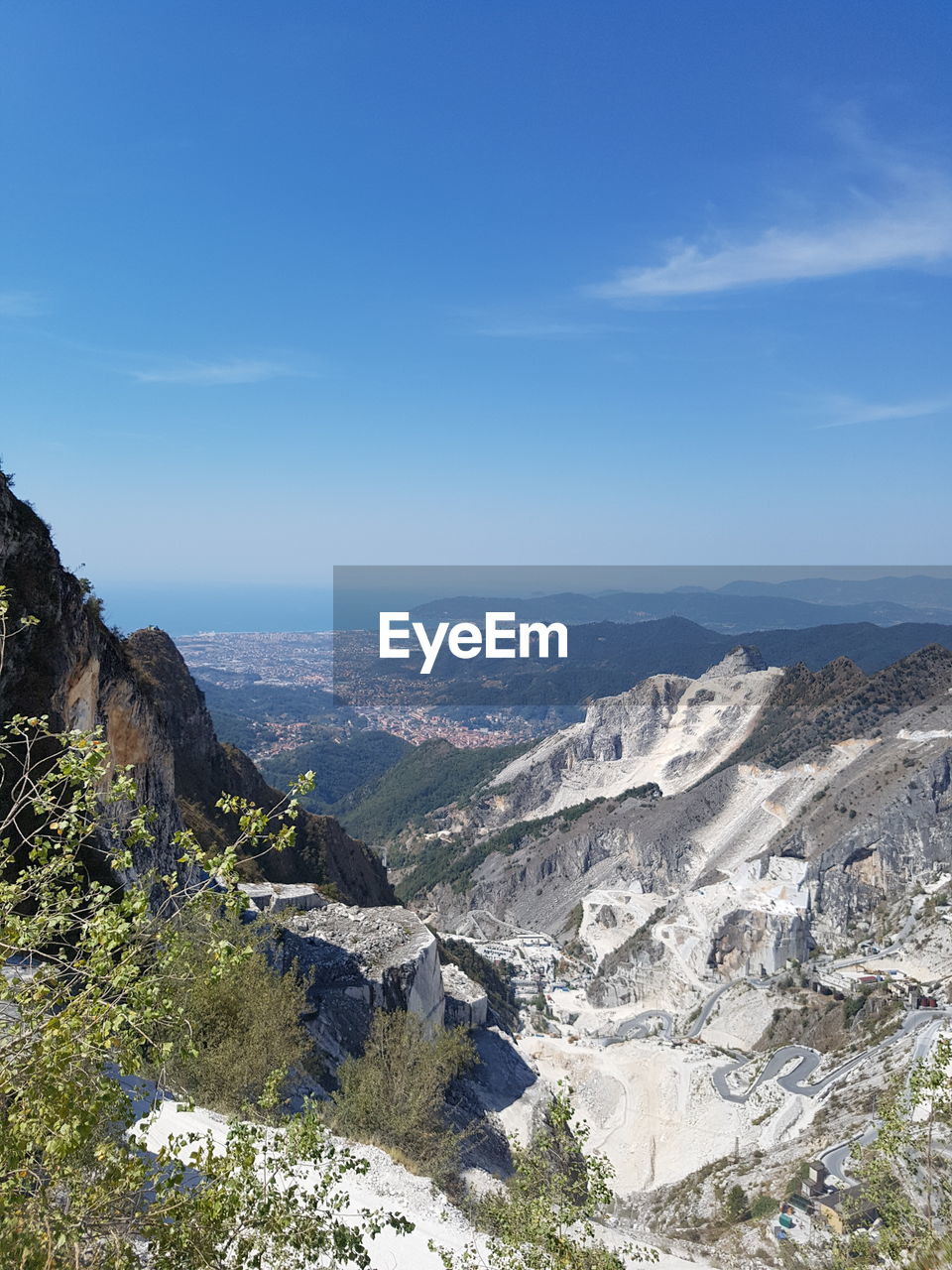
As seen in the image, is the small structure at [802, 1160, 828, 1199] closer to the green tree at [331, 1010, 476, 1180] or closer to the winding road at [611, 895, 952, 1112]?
the winding road at [611, 895, 952, 1112]

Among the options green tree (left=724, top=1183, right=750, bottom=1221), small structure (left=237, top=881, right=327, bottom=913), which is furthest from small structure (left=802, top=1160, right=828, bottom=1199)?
small structure (left=237, top=881, right=327, bottom=913)

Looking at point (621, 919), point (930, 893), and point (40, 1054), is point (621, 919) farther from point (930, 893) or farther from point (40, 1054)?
point (40, 1054)

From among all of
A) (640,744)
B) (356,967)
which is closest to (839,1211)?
(356,967)

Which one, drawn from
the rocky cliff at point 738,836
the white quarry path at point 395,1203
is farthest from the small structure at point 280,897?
the rocky cliff at point 738,836

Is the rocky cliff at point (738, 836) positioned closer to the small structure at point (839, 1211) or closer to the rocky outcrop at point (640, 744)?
the rocky outcrop at point (640, 744)

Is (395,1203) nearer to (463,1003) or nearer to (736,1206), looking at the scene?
(736,1206)

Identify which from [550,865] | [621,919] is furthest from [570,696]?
[621,919]
